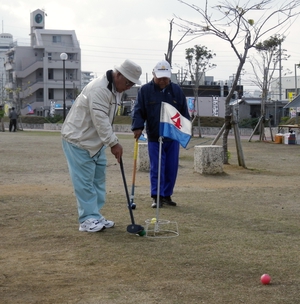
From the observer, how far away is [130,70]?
6.05m

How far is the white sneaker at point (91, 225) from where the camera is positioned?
6.18 m

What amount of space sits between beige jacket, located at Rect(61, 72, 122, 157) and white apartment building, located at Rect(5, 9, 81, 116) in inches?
2836

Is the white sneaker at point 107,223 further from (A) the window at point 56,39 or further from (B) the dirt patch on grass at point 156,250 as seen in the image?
(A) the window at point 56,39

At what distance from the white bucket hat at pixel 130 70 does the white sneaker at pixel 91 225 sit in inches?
56.7

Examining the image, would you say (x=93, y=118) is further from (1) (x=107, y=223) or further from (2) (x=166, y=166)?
(2) (x=166, y=166)

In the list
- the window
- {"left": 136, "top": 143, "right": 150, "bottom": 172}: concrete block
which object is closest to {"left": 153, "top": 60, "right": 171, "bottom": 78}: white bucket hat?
{"left": 136, "top": 143, "right": 150, "bottom": 172}: concrete block

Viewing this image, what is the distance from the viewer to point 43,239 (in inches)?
233

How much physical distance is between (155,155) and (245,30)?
29.3ft

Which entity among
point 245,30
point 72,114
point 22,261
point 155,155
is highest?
point 245,30

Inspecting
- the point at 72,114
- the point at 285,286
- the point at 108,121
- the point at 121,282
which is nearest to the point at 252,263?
the point at 285,286

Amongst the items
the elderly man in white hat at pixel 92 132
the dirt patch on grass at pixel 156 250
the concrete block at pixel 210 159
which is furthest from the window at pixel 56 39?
the elderly man in white hat at pixel 92 132

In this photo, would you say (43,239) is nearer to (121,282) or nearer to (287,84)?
Answer: (121,282)

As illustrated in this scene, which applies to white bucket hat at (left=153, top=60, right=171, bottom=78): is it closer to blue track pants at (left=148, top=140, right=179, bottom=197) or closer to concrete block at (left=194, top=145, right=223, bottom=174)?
blue track pants at (left=148, top=140, right=179, bottom=197)

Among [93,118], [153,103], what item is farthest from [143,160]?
[93,118]
